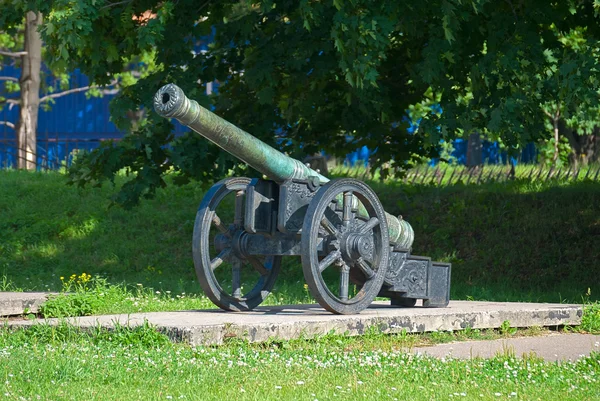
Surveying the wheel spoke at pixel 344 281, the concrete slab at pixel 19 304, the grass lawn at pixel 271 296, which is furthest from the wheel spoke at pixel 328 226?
the concrete slab at pixel 19 304

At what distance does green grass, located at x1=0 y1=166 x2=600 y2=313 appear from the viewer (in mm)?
14523

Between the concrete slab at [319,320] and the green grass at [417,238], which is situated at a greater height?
the green grass at [417,238]

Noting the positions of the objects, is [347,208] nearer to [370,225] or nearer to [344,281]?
[370,225]

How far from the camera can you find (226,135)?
25.0 ft

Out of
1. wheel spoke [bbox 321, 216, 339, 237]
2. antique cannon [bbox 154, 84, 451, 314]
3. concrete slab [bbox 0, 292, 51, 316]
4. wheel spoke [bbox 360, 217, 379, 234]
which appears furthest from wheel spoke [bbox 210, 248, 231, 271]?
concrete slab [bbox 0, 292, 51, 316]

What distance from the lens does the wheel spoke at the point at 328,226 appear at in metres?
8.10

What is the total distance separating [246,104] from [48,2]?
3413mm

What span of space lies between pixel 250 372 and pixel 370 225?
2727 millimetres

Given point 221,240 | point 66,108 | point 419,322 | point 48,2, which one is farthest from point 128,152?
point 66,108

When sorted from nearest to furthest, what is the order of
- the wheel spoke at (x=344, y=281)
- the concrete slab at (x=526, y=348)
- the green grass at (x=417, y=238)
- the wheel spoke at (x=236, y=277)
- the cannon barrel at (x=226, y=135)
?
the cannon barrel at (x=226, y=135) < the concrete slab at (x=526, y=348) < the wheel spoke at (x=344, y=281) < the wheel spoke at (x=236, y=277) < the green grass at (x=417, y=238)

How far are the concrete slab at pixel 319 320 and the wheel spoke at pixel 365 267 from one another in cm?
31

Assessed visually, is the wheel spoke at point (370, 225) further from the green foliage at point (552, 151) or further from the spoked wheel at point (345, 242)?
the green foliage at point (552, 151)

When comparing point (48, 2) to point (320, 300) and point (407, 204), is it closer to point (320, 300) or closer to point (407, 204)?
point (320, 300)

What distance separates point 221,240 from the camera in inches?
337
